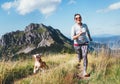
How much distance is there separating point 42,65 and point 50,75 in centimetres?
363

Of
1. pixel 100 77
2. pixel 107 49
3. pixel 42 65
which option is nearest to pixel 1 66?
pixel 42 65

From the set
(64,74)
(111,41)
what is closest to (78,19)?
(64,74)

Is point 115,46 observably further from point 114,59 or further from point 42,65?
point 42,65

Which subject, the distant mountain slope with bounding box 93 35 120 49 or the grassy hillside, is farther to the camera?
the distant mountain slope with bounding box 93 35 120 49

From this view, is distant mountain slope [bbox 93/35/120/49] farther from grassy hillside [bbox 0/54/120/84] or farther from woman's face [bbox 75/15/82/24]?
woman's face [bbox 75/15/82/24]

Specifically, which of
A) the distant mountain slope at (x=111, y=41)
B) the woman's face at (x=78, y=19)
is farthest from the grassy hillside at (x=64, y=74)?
the woman's face at (x=78, y=19)

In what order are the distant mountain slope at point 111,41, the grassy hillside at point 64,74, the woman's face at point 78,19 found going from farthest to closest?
the distant mountain slope at point 111,41, the woman's face at point 78,19, the grassy hillside at point 64,74

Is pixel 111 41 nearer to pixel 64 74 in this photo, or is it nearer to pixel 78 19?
pixel 78 19

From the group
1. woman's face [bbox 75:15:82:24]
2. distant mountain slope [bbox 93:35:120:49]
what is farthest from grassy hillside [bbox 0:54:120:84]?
woman's face [bbox 75:15:82:24]

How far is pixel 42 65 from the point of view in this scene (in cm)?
1238

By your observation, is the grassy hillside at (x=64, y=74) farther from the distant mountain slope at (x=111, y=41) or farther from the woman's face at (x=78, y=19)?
the woman's face at (x=78, y=19)

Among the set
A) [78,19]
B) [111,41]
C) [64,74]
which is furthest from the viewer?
[111,41]

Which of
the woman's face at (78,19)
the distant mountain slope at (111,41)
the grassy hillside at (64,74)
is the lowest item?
the grassy hillside at (64,74)

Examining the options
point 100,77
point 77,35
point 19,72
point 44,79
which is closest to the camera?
point 44,79
